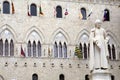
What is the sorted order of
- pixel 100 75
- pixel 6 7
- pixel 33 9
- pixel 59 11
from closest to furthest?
pixel 100 75, pixel 6 7, pixel 33 9, pixel 59 11

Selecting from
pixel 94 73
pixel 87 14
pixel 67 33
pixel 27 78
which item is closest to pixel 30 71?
pixel 27 78

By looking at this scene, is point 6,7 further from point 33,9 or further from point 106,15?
point 106,15

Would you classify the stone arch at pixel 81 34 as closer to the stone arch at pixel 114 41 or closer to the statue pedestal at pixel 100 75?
the stone arch at pixel 114 41

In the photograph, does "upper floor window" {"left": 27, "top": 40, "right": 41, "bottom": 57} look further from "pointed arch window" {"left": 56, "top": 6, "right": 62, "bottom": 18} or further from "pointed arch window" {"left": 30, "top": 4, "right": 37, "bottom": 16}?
"pointed arch window" {"left": 56, "top": 6, "right": 62, "bottom": 18}

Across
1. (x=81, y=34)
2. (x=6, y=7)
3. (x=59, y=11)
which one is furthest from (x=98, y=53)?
(x=59, y=11)

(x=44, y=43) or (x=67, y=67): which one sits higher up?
(x=44, y=43)

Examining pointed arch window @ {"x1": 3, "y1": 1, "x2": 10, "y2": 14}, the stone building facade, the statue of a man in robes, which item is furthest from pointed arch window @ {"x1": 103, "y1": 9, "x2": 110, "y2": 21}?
the statue of a man in robes

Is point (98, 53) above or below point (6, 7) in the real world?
below

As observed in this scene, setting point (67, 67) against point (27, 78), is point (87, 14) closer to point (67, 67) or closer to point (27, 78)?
point (67, 67)

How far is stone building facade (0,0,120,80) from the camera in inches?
1196

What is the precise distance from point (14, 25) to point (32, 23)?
162cm

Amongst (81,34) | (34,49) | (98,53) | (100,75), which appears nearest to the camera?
(100,75)

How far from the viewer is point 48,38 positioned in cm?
3147

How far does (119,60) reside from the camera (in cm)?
3284
